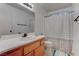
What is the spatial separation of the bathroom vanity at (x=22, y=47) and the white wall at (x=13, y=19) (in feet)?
0.69

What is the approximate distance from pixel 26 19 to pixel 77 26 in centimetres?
104

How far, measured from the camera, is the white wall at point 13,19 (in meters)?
1.60

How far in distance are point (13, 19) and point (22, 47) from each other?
618mm

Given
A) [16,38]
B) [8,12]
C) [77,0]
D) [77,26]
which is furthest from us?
[77,26]

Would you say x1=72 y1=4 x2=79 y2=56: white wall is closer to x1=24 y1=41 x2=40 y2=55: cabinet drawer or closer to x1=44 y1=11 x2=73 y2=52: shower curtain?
x1=44 y1=11 x2=73 y2=52: shower curtain

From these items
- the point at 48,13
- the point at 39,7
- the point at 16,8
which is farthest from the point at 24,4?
the point at 48,13

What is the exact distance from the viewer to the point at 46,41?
6.26 feet

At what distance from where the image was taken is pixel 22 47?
1378mm

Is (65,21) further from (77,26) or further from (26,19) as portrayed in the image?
(26,19)

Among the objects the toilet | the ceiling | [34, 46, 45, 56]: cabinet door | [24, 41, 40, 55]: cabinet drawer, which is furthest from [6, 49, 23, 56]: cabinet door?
the ceiling

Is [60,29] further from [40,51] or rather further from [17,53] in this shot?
[17,53]

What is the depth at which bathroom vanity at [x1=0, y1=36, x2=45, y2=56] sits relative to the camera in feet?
3.70

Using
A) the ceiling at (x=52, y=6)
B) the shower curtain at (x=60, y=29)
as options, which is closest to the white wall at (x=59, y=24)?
the shower curtain at (x=60, y=29)

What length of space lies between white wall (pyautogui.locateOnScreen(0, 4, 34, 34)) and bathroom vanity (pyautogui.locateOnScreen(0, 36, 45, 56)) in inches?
8.2
